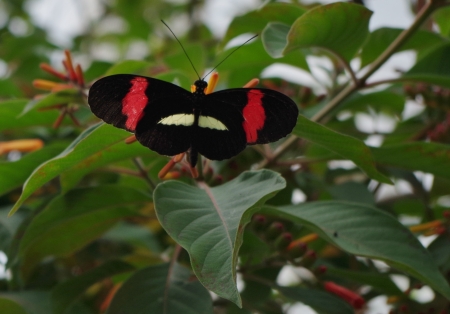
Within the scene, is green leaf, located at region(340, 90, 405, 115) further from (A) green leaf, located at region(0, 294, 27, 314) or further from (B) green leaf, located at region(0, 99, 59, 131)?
(A) green leaf, located at region(0, 294, 27, 314)

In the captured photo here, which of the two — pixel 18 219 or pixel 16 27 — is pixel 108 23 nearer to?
pixel 16 27

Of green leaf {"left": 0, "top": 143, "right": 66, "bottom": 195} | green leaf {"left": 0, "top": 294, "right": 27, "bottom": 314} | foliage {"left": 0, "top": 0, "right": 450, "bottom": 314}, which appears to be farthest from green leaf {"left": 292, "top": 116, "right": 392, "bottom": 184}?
green leaf {"left": 0, "top": 294, "right": 27, "bottom": 314}

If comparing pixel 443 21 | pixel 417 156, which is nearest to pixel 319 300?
pixel 417 156

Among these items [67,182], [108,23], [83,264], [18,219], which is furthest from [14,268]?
[108,23]

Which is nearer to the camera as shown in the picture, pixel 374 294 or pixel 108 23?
pixel 374 294

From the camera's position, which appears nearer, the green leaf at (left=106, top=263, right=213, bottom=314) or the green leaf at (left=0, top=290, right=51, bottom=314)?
the green leaf at (left=106, top=263, right=213, bottom=314)
